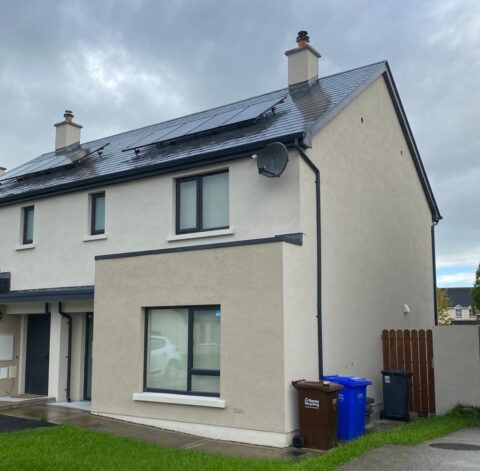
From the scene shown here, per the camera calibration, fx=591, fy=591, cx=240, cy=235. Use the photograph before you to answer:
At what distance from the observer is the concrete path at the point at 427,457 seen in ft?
26.1

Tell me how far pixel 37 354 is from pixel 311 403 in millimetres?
8975

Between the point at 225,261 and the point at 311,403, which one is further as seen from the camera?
the point at 225,261

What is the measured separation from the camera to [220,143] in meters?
12.8

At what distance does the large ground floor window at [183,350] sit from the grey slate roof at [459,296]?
7940 centimetres

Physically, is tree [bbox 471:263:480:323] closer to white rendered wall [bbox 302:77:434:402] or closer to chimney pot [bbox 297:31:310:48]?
white rendered wall [bbox 302:77:434:402]

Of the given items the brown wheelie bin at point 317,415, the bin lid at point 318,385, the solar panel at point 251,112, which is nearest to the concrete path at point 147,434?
the brown wheelie bin at point 317,415

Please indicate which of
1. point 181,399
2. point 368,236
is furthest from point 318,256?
point 181,399

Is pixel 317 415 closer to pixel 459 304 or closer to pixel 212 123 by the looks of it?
pixel 212 123

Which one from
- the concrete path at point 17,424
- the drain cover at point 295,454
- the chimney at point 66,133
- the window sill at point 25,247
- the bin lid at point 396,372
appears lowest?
the drain cover at point 295,454

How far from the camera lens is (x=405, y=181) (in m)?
17.2

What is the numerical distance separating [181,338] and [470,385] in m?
6.03

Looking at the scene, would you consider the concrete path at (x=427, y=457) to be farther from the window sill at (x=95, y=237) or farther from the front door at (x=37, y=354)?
the front door at (x=37, y=354)

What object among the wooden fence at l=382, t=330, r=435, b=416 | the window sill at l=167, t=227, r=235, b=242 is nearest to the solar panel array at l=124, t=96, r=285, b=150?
the window sill at l=167, t=227, r=235, b=242

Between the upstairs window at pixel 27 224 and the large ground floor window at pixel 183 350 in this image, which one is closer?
the large ground floor window at pixel 183 350
